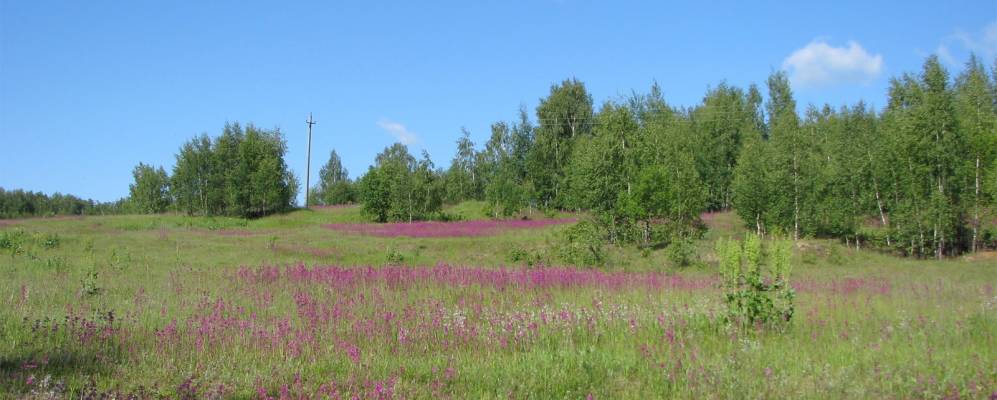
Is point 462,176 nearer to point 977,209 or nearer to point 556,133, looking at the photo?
point 556,133

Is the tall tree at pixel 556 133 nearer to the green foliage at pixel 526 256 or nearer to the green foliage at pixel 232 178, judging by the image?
the green foliage at pixel 232 178

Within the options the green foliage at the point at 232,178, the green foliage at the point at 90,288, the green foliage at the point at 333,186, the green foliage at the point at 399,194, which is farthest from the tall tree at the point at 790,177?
the green foliage at the point at 333,186

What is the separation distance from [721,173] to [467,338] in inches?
1892

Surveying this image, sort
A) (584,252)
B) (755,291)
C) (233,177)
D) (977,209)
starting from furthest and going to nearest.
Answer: (233,177)
(977,209)
(584,252)
(755,291)

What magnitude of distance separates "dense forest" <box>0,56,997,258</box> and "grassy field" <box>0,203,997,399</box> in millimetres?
16034

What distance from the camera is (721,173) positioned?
5081 centimetres

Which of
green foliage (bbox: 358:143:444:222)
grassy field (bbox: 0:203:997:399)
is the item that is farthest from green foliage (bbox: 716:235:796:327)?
green foliage (bbox: 358:143:444:222)

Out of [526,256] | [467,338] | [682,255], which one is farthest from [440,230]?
[467,338]

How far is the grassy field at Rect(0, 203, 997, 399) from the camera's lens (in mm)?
5371

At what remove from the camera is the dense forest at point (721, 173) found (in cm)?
2527

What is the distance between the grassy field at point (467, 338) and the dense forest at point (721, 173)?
16.0m

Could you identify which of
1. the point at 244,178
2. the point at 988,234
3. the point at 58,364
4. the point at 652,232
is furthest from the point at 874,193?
the point at 244,178

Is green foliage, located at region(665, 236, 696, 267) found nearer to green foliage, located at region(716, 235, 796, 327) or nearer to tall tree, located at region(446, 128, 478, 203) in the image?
green foliage, located at region(716, 235, 796, 327)

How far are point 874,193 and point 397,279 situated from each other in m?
28.0
